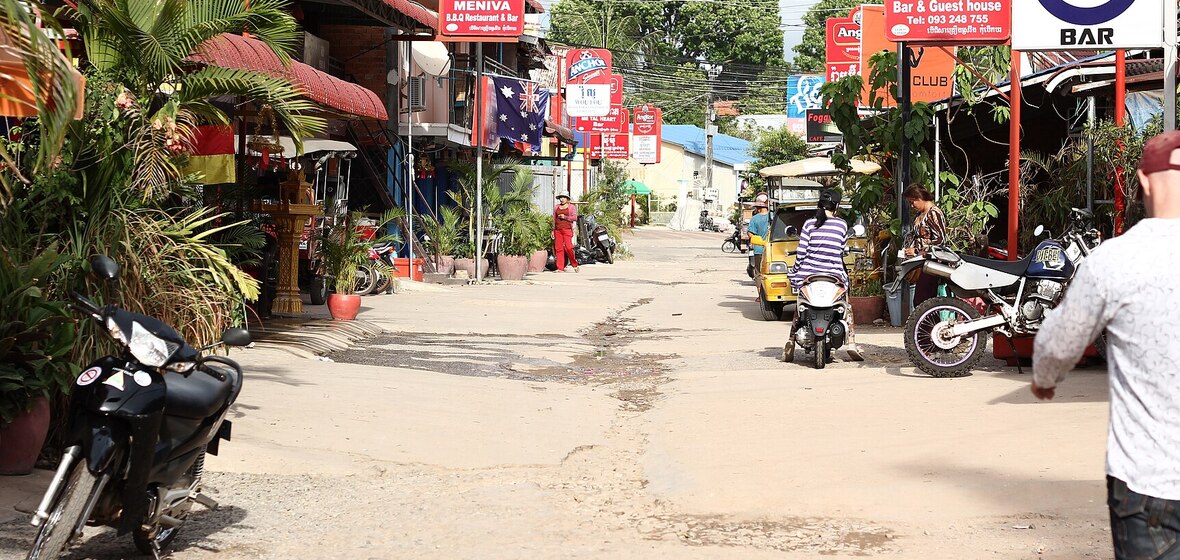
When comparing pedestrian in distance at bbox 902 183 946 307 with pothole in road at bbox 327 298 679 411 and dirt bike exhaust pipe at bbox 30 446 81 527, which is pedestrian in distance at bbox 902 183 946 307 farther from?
dirt bike exhaust pipe at bbox 30 446 81 527

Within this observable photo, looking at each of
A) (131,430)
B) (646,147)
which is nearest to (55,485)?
(131,430)

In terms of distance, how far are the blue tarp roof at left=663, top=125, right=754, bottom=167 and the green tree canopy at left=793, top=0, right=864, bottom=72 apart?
20.3 ft

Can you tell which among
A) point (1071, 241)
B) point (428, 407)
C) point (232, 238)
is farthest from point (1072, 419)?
point (232, 238)

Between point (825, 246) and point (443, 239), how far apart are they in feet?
44.3

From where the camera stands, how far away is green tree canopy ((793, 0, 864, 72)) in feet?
254

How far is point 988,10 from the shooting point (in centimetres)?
1345

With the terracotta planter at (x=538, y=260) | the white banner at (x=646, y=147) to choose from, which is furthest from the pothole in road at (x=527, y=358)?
the white banner at (x=646, y=147)

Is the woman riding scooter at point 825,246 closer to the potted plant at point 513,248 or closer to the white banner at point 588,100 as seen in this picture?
the potted plant at point 513,248

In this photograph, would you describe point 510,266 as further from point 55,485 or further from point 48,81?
point 55,485

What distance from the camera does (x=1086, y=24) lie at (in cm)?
1016

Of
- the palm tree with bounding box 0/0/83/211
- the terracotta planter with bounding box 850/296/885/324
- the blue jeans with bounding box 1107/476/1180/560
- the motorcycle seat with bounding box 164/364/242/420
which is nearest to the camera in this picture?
the blue jeans with bounding box 1107/476/1180/560

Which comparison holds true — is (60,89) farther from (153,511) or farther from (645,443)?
(645,443)

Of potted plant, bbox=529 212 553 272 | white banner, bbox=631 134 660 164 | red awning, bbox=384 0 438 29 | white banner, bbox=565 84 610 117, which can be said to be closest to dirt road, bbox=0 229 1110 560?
red awning, bbox=384 0 438 29

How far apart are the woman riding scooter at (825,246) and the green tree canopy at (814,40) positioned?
216ft
